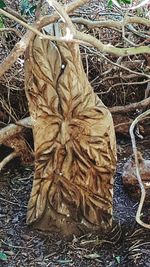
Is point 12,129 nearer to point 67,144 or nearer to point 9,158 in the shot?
point 9,158

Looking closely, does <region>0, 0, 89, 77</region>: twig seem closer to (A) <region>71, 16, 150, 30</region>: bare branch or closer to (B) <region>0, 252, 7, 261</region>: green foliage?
(A) <region>71, 16, 150, 30</region>: bare branch

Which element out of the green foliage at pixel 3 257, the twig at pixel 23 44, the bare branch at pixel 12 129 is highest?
the twig at pixel 23 44

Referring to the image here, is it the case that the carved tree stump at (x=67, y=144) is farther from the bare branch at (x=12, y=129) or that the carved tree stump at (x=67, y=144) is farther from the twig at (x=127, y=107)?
the twig at (x=127, y=107)

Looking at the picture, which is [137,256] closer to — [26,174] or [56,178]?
[56,178]

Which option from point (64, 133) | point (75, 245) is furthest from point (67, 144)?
point (75, 245)

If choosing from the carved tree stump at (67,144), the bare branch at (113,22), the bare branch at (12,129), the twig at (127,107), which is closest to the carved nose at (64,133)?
the carved tree stump at (67,144)

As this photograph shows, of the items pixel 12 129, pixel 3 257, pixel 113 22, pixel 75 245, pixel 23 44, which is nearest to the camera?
pixel 23 44

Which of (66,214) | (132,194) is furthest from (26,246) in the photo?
(132,194)
